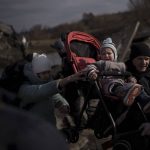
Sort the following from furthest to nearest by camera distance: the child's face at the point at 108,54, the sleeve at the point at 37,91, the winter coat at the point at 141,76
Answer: the child's face at the point at 108,54 → the winter coat at the point at 141,76 → the sleeve at the point at 37,91

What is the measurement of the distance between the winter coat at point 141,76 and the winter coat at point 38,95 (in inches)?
29.5

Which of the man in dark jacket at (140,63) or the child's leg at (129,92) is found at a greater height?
the man in dark jacket at (140,63)

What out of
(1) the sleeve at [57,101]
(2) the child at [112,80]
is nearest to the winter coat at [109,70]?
(2) the child at [112,80]

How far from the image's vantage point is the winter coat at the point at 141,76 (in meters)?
4.56

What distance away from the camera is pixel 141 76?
4.66 meters

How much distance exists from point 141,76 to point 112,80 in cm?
36

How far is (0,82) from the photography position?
429 cm

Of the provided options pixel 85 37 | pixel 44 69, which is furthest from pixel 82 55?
pixel 44 69

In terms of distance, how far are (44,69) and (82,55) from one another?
3.83 ft

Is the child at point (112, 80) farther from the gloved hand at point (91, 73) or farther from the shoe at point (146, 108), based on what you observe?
the shoe at point (146, 108)

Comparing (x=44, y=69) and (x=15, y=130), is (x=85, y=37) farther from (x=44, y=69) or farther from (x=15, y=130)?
(x=15, y=130)

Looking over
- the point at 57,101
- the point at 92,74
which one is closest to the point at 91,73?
the point at 92,74

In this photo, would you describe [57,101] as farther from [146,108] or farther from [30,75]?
[146,108]

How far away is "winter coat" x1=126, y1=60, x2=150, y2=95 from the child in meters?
0.08
